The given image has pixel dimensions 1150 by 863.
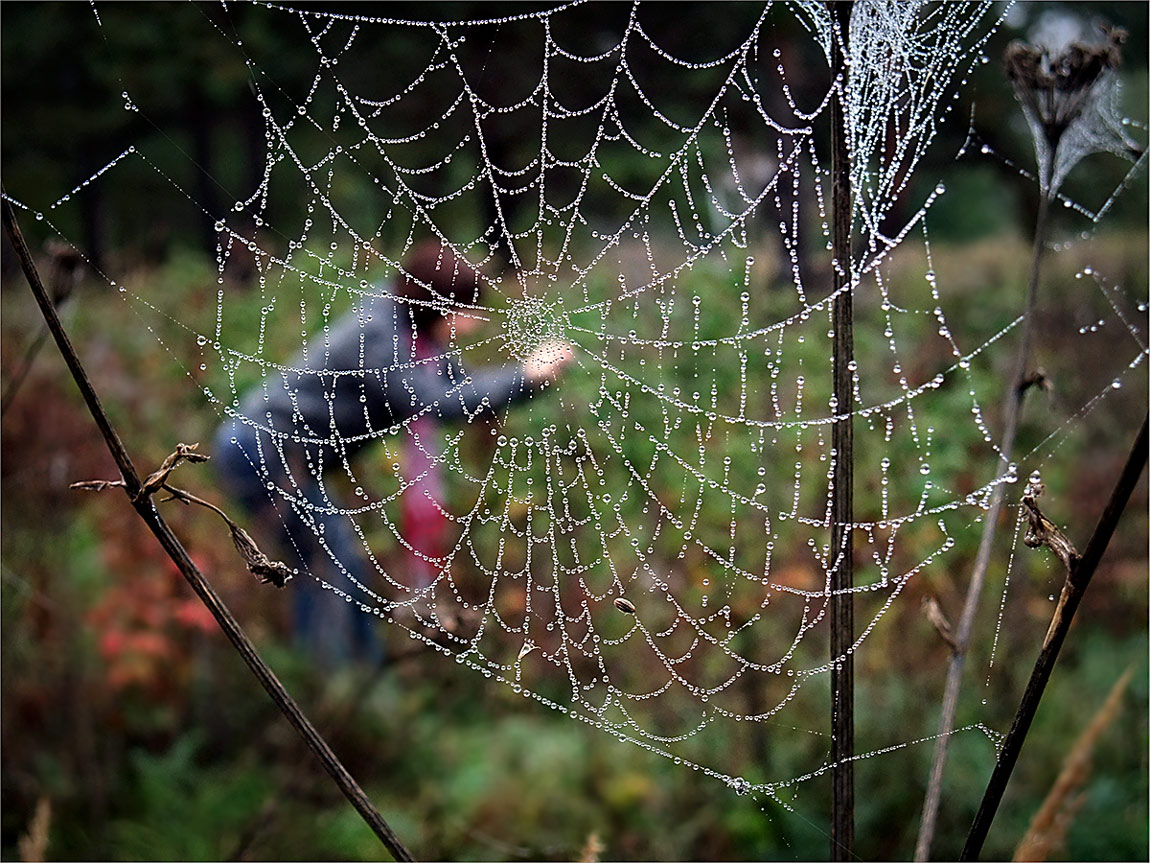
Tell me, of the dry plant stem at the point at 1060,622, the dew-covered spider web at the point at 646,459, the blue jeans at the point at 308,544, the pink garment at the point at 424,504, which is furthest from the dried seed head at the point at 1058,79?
the blue jeans at the point at 308,544

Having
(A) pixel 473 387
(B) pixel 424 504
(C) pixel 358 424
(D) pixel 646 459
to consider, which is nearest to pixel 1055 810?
(D) pixel 646 459

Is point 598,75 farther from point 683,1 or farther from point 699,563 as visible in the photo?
point 699,563

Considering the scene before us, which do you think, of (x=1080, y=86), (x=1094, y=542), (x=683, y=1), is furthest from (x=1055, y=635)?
(x=683, y=1)

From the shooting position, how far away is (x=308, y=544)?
154 inches

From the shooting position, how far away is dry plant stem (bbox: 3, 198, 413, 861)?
1033mm

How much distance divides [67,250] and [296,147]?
8134mm

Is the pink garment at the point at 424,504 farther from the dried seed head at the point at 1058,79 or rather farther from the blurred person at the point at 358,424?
the dried seed head at the point at 1058,79

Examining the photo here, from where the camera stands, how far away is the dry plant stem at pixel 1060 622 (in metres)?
0.94

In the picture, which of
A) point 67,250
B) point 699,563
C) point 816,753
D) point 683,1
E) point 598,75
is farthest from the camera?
point 683,1

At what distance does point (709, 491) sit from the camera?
325 centimetres

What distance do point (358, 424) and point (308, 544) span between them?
54cm

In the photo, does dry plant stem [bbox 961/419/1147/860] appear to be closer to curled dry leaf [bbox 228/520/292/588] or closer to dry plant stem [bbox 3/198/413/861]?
dry plant stem [bbox 3/198/413/861]

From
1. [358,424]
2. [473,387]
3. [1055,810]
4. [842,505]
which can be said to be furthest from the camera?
[358,424]

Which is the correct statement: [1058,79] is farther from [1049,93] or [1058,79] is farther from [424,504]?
[424,504]
